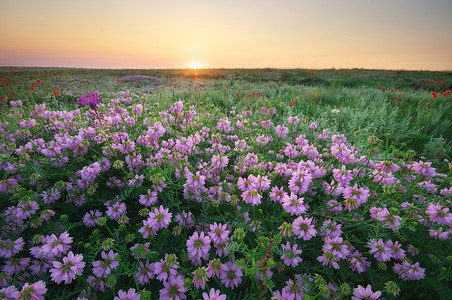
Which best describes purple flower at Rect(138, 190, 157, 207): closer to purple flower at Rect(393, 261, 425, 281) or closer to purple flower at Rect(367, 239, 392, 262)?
purple flower at Rect(367, 239, 392, 262)

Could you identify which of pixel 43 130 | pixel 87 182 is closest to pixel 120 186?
pixel 87 182

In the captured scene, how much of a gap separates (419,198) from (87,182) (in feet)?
12.2

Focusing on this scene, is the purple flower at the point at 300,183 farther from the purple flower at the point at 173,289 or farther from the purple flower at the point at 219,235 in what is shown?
the purple flower at the point at 173,289

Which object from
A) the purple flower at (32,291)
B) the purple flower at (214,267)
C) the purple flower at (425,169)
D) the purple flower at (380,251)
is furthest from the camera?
Answer: the purple flower at (425,169)

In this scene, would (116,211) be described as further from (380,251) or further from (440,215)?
(440,215)

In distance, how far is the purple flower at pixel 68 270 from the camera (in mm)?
1416

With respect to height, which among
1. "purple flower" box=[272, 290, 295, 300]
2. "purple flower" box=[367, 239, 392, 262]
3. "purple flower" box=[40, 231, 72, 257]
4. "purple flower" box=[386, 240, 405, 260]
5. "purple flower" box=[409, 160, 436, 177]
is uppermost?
"purple flower" box=[409, 160, 436, 177]

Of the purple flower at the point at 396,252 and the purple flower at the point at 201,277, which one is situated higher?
the purple flower at the point at 201,277

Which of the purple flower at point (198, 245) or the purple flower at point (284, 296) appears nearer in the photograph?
the purple flower at point (284, 296)

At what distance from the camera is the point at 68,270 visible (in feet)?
4.76

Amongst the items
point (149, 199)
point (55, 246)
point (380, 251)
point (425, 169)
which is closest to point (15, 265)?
point (55, 246)

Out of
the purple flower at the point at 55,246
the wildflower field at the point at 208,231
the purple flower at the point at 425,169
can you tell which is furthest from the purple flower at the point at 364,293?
the purple flower at the point at 55,246

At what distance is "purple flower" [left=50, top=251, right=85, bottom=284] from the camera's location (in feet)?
4.65

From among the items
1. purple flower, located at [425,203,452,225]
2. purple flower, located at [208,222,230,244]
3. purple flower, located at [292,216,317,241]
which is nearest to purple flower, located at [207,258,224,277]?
purple flower, located at [208,222,230,244]
